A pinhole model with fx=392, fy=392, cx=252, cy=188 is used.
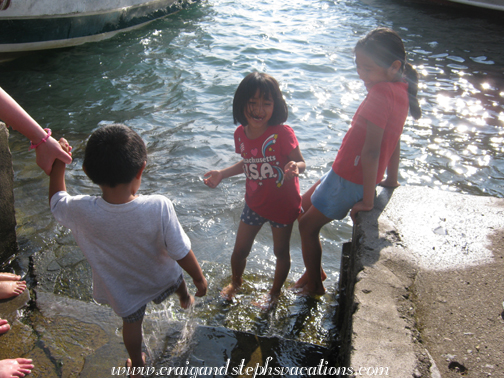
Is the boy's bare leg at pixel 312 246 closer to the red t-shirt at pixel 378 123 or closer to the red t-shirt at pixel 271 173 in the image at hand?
the red t-shirt at pixel 271 173

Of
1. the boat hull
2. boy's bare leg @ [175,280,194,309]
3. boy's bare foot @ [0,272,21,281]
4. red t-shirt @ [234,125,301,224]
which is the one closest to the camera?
boy's bare leg @ [175,280,194,309]

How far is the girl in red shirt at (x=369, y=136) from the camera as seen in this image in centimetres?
236

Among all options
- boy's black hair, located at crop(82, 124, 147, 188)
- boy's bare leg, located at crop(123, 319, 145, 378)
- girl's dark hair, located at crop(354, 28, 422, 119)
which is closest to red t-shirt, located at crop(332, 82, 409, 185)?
girl's dark hair, located at crop(354, 28, 422, 119)

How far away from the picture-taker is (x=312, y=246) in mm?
2820

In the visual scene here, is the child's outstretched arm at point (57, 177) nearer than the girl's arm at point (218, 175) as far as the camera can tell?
Yes

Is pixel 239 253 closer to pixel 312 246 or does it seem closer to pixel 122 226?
pixel 312 246

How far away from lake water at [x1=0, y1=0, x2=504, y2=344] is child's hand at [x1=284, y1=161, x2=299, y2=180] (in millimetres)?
1101

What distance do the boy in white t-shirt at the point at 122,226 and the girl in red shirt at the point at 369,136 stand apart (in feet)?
3.54

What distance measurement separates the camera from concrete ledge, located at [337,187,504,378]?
1.74 m

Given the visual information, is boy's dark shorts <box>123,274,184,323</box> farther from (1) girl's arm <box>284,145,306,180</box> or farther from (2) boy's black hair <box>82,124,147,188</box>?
(1) girl's arm <box>284,145,306,180</box>

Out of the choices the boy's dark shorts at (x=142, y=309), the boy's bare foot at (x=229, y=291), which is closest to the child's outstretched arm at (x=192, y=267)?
the boy's dark shorts at (x=142, y=309)

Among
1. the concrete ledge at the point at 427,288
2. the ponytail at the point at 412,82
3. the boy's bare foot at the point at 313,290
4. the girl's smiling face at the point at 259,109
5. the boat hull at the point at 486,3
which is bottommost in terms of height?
the boy's bare foot at the point at 313,290

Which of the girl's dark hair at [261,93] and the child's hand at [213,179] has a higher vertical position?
the girl's dark hair at [261,93]

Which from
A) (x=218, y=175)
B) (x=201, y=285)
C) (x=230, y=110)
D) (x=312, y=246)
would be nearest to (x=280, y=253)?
(x=312, y=246)
